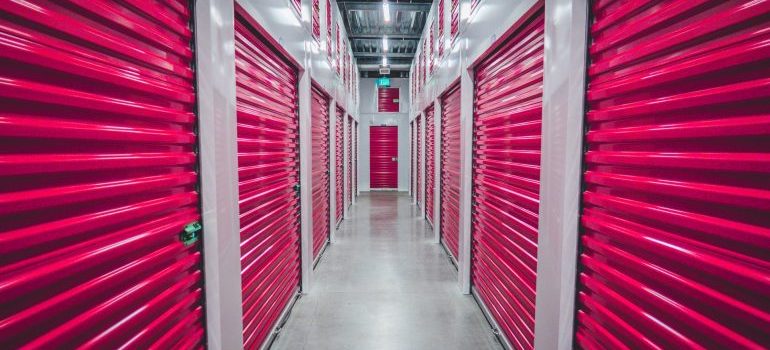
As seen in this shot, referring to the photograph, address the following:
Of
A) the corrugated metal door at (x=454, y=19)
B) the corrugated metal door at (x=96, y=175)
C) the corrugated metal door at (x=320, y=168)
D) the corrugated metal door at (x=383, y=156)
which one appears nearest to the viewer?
the corrugated metal door at (x=96, y=175)

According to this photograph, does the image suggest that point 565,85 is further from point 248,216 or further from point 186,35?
point 248,216

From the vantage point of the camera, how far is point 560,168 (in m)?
1.98

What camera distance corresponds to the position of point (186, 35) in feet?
5.86

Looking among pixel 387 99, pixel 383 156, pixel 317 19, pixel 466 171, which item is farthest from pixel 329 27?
pixel 387 99

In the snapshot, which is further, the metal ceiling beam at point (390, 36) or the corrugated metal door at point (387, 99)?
the corrugated metal door at point (387, 99)

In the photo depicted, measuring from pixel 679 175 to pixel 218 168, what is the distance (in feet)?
7.27

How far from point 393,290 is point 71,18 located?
376 cm

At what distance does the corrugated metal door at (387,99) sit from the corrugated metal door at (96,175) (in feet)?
40.4

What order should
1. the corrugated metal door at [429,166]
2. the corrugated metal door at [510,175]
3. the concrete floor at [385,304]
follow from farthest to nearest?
1. the corrugated metal door at [429,166]
2. the concrete floor at [385,304]
3. the corrugated metal door at [510,175]

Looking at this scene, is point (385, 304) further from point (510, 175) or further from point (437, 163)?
point (437, 163)

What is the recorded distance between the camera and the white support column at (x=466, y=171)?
12.6 feet

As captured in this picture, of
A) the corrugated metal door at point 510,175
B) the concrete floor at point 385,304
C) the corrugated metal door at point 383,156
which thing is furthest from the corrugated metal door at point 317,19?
the corrugated metal door at point 383,156

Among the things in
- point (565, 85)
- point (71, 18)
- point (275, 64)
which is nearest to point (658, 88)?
point (565, 85)

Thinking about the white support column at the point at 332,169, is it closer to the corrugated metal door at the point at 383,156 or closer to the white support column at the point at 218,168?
the white support column at the point at 218,168
